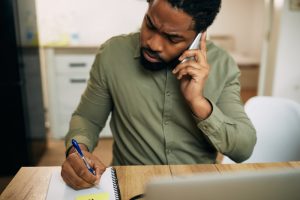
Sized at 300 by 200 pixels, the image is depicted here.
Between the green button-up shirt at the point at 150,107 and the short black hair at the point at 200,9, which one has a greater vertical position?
the short black hair at the point at 200,9

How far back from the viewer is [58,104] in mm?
2793

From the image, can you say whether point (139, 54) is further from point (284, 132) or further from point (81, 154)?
point (284, 132)

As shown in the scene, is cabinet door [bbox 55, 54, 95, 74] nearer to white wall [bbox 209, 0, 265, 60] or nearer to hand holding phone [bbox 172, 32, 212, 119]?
hand holding phone [bbox 172, 32, 212, 119]

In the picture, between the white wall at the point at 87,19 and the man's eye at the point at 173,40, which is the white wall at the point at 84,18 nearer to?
the white wall at the point at 87,19

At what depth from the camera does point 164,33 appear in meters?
0.87

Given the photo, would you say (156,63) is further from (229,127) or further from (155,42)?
(229,127)

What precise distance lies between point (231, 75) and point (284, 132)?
0.43 metres

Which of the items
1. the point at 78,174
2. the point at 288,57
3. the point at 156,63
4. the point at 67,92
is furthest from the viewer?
the point at 288,57

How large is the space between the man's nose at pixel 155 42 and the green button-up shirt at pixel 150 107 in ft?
0.53

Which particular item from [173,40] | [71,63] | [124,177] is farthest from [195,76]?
[71,63]

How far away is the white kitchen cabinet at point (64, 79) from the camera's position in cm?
263

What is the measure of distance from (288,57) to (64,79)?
2196 mm

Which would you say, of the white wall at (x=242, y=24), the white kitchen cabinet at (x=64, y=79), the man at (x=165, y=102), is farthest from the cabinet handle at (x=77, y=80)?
the white wall at (x=242, y=24)

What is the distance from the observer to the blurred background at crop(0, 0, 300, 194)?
2090mm
